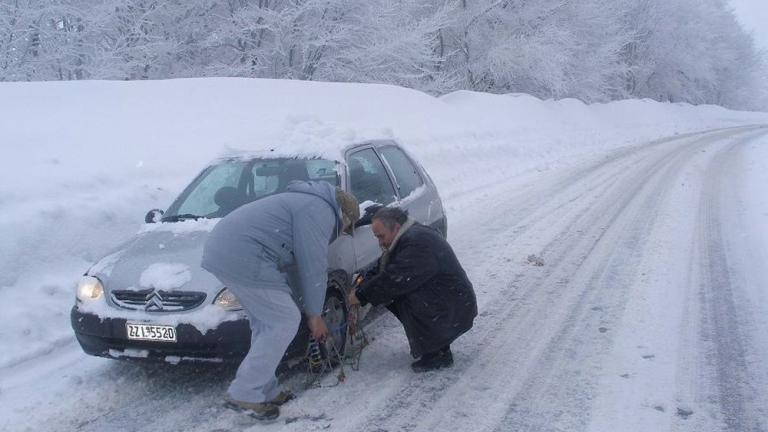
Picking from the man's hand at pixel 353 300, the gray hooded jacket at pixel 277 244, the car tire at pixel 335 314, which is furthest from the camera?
the car tire at pixel 335 314

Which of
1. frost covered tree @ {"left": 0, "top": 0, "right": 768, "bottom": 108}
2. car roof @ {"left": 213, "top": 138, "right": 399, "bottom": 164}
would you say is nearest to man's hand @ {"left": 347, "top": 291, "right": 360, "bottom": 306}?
car roof @ {"left": 213, "top": 138, "right": 399, "bottom": 164}

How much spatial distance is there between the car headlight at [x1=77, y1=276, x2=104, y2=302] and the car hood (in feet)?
0.14

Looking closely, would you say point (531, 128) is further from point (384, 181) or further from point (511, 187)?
point (384, 181)

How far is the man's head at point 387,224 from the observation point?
4340 mm

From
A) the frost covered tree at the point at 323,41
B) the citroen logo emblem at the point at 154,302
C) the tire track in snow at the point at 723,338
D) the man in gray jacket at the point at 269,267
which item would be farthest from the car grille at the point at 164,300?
the frost covered tree at the point at 323,41

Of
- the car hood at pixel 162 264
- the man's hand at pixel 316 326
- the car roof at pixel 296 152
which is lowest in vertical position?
the man's hand at pixel 316 326

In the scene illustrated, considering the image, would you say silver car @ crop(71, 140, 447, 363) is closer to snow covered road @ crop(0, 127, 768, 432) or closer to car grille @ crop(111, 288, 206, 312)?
car grille @ crop(111, 288, 206, 312)

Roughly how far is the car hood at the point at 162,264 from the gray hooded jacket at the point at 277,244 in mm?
505

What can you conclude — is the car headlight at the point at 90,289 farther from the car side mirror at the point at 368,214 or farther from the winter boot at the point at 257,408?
the car side mirror at the point at 368,214

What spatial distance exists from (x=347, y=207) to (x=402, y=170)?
2.71m

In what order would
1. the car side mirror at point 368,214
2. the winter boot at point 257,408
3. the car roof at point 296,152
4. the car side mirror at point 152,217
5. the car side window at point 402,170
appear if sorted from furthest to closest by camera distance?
the car side window at point 402,170, the car roof at point 296,152, the car side mirror at point 152,217, the car side mirror at point 368,214, the winter boot at point 257,408

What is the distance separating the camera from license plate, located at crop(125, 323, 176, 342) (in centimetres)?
393

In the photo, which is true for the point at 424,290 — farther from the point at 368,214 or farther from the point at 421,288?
the point at 368,214

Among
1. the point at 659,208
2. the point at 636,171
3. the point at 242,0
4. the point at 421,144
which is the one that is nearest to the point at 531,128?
the point at 636,171
